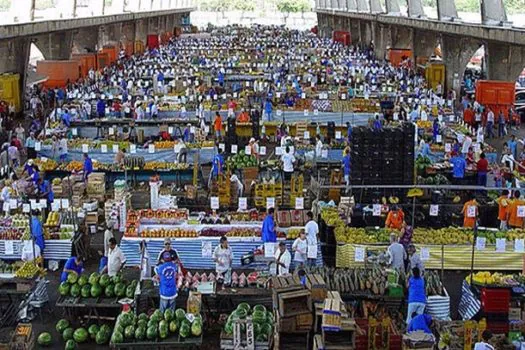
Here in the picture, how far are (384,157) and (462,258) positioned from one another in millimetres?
3699

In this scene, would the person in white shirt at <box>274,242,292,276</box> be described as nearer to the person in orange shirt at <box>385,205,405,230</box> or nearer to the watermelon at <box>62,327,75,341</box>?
the person in orange shirt at <box>385,205,405,230</box>

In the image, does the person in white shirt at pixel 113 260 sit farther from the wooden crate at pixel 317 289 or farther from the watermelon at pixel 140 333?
the wooden crate at pixel 317 289

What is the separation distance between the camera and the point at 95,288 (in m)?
13.8

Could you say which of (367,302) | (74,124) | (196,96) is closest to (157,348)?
(367,302)

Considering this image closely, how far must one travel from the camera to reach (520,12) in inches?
1435

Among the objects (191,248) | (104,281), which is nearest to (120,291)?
(104,281)

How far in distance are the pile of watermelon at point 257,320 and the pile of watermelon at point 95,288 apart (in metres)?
2.31

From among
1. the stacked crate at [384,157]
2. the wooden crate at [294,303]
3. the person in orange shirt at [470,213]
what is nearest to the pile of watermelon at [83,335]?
the wooden crate at [294,303]

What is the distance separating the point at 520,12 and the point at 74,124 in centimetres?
2132

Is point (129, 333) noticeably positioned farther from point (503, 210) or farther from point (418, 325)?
point (503, 210)

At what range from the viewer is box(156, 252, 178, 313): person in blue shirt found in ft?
43.0

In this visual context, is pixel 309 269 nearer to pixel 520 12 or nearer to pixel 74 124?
pixel 74 124

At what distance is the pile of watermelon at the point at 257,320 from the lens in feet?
39.3

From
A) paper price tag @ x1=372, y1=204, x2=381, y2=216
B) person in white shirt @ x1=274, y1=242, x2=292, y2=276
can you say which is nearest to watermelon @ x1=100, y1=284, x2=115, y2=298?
person in white shirt @ x1=274, y1=242, x2=292, y2=276
